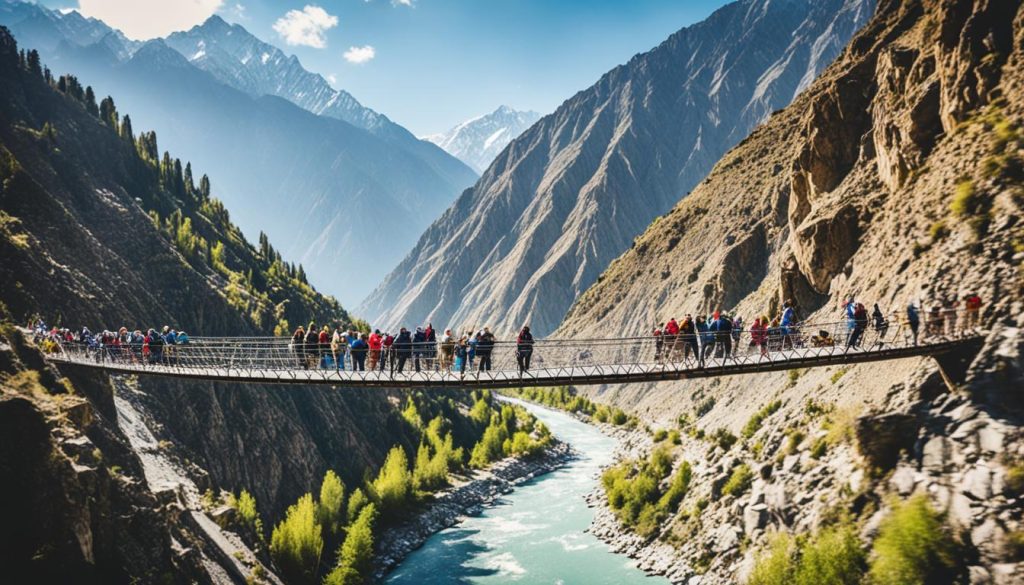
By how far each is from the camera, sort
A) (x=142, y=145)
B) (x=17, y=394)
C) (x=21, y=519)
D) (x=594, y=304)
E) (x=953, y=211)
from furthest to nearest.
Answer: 1. (x=594, y=304)
2. (x=142, y=145)
3. (x=953, y=211)
4. (x=17, y=394)
5. (x=21, y=519)

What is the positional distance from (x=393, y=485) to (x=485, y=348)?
29176 millimetres

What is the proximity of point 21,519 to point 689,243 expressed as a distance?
276ft

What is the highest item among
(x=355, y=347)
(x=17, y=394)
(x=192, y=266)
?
(x=192, y=266)

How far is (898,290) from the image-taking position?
1119 inches

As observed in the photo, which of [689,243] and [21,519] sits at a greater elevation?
[689,243]

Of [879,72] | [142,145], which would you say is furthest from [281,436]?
[142,145]

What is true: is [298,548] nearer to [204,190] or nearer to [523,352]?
[523,352]

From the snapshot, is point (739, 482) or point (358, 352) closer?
point (358, 352)

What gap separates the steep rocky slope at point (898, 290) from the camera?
67.5 feet

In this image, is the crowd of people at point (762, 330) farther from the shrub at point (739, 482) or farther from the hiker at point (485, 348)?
the shrub at point (739, 482)

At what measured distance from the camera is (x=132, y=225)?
181 feet

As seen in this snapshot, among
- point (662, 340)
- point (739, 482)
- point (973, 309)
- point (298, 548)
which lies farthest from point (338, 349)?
point (973, 309)

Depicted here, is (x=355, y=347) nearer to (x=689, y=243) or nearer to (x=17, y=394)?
(x=17, y=394)

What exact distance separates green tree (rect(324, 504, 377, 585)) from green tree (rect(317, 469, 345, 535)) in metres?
2.14
